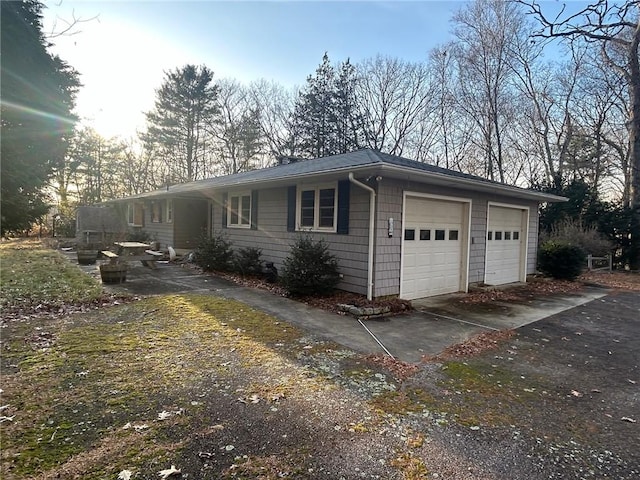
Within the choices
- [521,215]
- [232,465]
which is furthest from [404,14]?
[232,465]

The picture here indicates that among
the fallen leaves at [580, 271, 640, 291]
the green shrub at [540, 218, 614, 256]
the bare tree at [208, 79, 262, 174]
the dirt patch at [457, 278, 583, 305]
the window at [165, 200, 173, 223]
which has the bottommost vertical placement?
the dirt patch at [457, 278, 583, 305]

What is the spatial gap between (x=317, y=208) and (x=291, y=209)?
0.90 metres

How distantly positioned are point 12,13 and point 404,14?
10.4 metres

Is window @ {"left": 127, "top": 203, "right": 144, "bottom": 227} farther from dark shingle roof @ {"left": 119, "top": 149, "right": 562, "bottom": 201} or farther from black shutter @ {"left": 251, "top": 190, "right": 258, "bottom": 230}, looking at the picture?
black shutter @ {"left": 251, "top": 190, "right": 258, "bottom": 230}

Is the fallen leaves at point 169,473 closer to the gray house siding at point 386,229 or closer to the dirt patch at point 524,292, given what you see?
the gray house siding at point 386,229

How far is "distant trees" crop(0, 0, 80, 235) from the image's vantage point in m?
9.66

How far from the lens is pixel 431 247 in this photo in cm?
839

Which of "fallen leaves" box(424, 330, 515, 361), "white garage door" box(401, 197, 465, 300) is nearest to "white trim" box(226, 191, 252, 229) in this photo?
"white garage door" box(401, 197, 465, 300)

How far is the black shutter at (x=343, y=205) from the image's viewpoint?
25.3 feet

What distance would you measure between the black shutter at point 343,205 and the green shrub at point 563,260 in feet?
25.3

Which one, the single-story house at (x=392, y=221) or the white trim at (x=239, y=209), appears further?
the white trim at (x=239, y=209)

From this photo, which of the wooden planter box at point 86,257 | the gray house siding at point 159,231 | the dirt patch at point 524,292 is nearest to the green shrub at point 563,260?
the dirt patch at point 524,292

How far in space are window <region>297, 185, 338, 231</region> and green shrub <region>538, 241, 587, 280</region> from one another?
25.5ft

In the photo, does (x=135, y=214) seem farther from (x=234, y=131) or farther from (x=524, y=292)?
(x=524, y=292)
